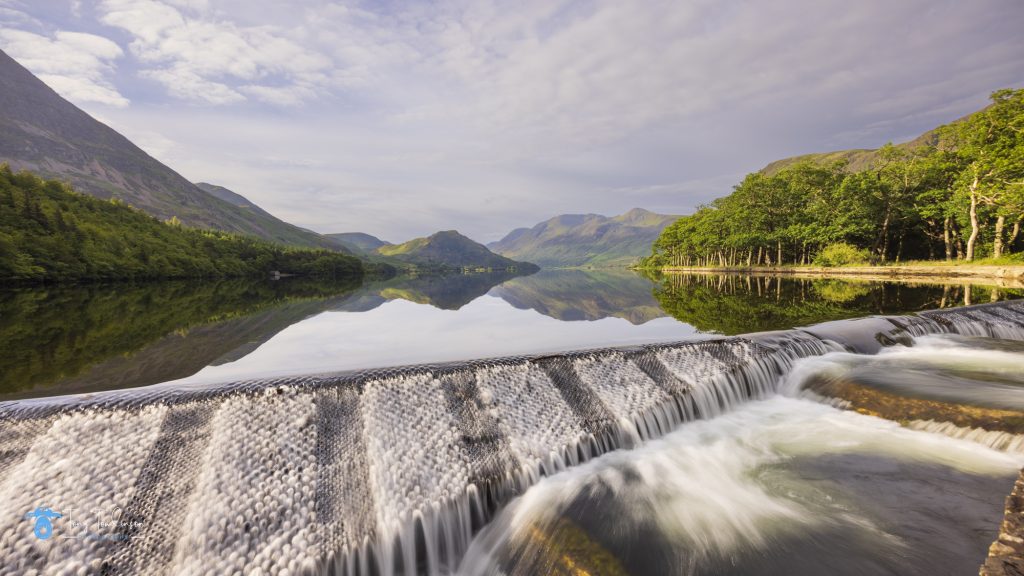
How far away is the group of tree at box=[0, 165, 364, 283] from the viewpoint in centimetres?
4572

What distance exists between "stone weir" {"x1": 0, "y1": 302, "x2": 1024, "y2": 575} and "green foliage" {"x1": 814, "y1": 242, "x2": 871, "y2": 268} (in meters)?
54.8

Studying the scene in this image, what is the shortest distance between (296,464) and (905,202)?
6500 centimetres

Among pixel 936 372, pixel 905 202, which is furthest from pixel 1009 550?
pixel 905 202

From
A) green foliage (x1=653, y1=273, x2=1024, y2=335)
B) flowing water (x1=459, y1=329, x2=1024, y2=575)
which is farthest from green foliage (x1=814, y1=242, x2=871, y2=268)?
flowing water (x1=459, y1=329, x2=1024, y2=575)

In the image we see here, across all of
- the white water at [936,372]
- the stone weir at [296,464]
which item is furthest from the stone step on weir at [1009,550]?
the white water at [936,372]

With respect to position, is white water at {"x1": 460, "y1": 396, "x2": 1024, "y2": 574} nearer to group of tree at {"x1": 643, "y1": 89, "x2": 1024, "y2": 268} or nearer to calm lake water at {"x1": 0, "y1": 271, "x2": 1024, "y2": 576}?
calm lake water at {"x1": 0, "y1": 271, "x2": 1024, "y2": 576}

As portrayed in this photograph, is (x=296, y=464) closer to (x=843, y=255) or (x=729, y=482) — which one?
(x=729, y=482)

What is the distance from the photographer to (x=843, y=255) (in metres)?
46.2

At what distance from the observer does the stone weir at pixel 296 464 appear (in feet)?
11.7

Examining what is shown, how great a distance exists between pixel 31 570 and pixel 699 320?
1715 cm

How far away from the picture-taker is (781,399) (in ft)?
27.4

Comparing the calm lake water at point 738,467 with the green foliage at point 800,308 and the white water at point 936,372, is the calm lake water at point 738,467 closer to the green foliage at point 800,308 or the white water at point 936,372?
the white water at point 936,372

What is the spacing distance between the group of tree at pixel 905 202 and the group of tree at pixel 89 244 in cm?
9511

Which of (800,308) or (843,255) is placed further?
(843,255)
